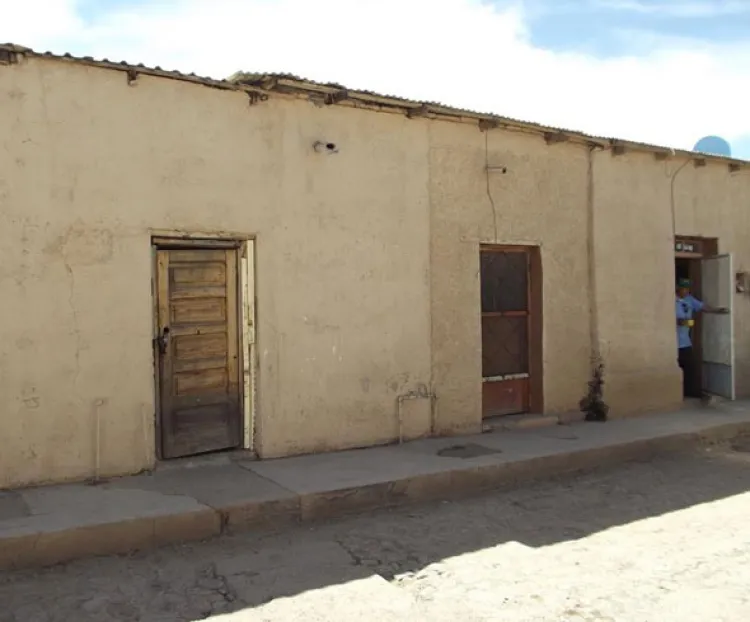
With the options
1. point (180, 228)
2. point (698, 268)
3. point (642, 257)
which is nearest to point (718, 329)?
point (698, 268)

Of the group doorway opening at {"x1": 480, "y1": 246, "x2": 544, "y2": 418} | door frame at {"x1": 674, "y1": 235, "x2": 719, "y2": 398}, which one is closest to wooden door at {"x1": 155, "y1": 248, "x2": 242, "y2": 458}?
doorway opening at {"x1": 480, "y1": 246, "x2": 544, "y2": 418}

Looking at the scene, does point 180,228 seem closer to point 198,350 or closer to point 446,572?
point 198,350

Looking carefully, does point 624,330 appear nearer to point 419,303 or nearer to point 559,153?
point 559,153

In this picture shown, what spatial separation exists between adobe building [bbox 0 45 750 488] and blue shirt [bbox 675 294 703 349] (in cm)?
64

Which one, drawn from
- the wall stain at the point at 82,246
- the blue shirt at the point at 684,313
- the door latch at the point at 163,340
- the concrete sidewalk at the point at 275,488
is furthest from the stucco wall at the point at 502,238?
the wall stain at the point at 82,246

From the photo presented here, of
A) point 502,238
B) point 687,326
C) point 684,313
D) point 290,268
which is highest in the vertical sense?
point 502,238

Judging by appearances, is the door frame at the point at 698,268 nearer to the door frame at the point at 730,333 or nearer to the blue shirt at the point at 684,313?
the door frame at the point at 730,333

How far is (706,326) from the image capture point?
10867mm

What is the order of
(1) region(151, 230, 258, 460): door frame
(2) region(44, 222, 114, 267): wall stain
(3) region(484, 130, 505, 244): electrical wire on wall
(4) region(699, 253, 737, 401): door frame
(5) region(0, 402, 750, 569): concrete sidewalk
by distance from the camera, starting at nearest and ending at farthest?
(5) region(0, 402, 750, 569): concrete sidewalk → (2) region(44, 222, 114, 267): wall stain → (1) region(151, 230, 258, 460): door frame → (3) region(484, 130, 505, 244): electrical wire on wall → (4) region(699, 253, 737, 401): door frame

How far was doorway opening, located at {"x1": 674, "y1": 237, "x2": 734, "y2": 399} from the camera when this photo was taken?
1051cm

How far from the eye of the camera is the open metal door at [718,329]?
34.4 ft

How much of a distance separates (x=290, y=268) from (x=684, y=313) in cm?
654

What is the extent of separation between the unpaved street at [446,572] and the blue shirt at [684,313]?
4805 millimetres

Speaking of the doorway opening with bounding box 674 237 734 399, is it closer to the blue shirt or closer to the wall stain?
the blue shirt
